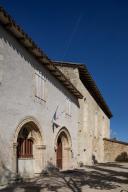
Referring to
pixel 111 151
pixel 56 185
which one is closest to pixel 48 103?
pixel 56 185

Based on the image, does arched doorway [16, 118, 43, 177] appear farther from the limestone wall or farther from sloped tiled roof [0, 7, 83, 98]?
the limestone wall

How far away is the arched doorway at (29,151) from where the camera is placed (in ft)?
42.2

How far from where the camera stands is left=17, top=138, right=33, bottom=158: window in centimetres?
1291

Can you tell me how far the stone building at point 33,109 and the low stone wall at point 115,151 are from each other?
12.7 meters

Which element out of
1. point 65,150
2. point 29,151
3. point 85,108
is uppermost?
point 85,108

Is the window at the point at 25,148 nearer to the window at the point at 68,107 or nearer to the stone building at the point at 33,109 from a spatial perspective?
the stone building at the point at 33,109

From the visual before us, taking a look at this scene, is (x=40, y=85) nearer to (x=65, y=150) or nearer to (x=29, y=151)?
(x=29, y=151)

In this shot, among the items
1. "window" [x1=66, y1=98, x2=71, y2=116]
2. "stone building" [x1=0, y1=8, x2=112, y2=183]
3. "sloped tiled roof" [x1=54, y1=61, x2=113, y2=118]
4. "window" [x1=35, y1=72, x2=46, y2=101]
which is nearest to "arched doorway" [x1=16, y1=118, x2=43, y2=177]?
"stone building" [x1=0, y1=8, x2=112, y2=183]

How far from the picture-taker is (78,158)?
21.8 meters

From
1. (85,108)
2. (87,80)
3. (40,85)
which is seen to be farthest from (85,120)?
(40,85)

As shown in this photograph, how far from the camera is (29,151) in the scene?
13695 mm

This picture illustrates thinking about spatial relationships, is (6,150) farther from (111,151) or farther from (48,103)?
(111,151)

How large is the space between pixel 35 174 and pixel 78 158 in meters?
8.20

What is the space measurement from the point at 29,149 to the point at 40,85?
2.86m
